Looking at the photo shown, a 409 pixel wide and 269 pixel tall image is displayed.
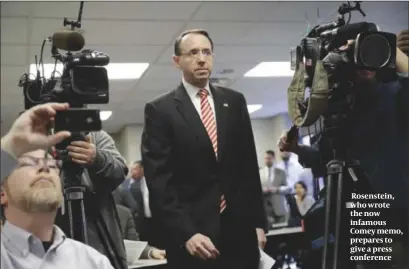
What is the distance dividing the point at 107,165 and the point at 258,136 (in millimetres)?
412

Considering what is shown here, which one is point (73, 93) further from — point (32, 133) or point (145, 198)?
point (145, 198)

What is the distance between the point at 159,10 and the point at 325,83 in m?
0.65

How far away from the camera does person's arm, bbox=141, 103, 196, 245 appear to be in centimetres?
126

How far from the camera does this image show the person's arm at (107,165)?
1.17m

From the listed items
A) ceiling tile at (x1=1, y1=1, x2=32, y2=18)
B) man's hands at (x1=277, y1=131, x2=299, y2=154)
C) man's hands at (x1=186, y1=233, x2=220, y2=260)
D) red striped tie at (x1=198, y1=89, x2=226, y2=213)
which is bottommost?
man's hands at (x1=186, y1=233, x2=220, y2=260)

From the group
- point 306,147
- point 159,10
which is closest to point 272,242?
point 306,147

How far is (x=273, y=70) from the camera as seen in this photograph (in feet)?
5.02

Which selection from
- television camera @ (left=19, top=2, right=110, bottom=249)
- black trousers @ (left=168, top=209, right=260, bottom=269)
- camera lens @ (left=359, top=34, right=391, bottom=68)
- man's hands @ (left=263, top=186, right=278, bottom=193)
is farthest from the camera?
man's hands @ (left=263, top=186, right=278, bottom=193)

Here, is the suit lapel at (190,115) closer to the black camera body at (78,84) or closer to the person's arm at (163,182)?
the person's arm at (163,182)

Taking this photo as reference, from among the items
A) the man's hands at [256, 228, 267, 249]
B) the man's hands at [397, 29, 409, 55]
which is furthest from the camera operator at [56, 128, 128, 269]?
the man's hands at [397, 29, 409, 55]

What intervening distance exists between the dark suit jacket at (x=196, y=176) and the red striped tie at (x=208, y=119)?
0.01 m

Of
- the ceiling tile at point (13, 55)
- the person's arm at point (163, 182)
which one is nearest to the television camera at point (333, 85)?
the person's arm at point (163, 182)

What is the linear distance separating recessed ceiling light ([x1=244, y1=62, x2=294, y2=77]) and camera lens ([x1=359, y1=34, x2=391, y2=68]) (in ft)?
0.74

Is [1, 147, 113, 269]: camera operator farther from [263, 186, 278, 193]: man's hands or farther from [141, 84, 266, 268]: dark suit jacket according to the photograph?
[263, 186, 278, 193]: man's hands
